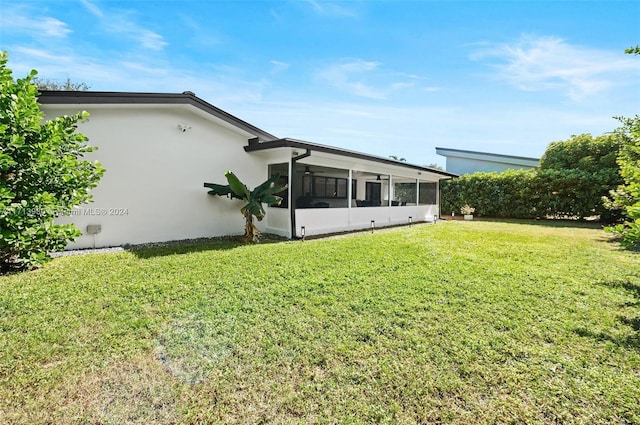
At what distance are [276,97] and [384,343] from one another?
12.6m

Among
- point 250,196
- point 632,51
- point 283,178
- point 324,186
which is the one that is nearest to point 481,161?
point 324,186

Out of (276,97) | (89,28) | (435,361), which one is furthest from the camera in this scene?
(276,97)

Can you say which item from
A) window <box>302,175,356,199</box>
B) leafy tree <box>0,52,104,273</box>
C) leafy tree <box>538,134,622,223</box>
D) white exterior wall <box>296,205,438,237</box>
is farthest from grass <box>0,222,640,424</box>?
leafy tree <box>538,134,622,223</box>

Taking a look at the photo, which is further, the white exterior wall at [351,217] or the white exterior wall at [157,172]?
the white exterior wall at [351,217]

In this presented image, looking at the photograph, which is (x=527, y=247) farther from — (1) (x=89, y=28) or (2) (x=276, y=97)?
(1) (x=89, y=28)

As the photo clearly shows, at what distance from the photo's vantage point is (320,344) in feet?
11.8

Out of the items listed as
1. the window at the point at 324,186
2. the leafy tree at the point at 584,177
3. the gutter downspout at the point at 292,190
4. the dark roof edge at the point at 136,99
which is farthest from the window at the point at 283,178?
the leafy tree at the point at 584,177

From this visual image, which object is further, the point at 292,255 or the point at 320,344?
the point at 292,255

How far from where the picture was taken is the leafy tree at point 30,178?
212 inches

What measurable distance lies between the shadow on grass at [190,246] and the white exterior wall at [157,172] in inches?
22.6

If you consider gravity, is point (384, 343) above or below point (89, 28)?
below

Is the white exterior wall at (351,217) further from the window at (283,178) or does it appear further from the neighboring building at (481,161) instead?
the neighboring building at (481,161)

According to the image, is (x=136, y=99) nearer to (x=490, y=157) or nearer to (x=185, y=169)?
(x=185, y=169)

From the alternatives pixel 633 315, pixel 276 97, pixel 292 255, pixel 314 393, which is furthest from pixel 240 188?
pixel 633 315
